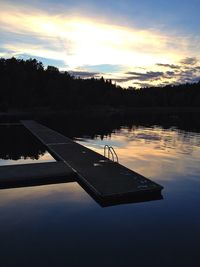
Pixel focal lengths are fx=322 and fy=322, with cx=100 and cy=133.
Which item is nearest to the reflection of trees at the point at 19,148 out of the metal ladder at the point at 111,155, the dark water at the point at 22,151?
the dark water at the point at 22,151

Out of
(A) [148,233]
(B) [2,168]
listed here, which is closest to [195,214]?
(A) [148,233]

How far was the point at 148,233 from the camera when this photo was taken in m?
10.9

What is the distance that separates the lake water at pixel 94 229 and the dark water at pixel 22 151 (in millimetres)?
8149

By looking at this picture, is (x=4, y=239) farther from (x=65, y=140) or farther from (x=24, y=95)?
(x=24, y=95)

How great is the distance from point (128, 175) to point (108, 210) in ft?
13.7

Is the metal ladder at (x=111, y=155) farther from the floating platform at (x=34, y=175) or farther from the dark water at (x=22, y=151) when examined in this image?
the dark water at (x=22, y=151)

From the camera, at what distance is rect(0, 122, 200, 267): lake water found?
30.1 feet

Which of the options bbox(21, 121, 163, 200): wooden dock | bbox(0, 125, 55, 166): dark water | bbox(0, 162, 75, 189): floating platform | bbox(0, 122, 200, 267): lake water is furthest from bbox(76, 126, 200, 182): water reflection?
bbox(0, 125, 55, 166): dark water

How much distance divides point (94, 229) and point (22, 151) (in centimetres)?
1849

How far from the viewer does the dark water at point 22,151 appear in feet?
79.2

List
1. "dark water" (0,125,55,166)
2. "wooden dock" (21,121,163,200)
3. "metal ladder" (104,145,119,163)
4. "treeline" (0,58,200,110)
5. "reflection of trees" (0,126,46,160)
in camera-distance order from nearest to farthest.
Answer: "wooden dock" (21,121,163,200) < "metal ladder" (104,145,119,163) < "dark water" (0,125,55,166) < "reflection of trees" (0,126,46,160) < "treeline" (0,58,200,110)

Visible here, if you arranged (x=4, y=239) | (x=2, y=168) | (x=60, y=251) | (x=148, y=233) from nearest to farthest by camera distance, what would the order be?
(x=60, y=251), (x=4, y=239), (x=148, y=233), (x=2, y=168)

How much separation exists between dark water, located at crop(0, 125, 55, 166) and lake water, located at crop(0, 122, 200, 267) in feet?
26.7

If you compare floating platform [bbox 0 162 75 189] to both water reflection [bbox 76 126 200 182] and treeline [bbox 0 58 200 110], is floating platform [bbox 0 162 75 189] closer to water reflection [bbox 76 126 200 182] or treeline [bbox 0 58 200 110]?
water reflection [bbox 76 126 200 182]
